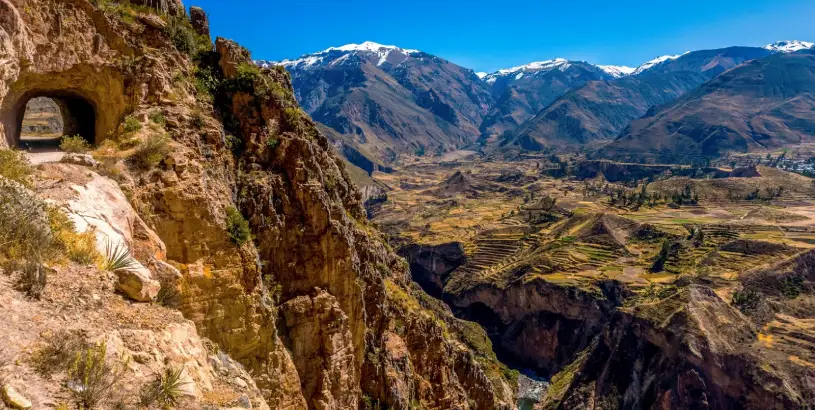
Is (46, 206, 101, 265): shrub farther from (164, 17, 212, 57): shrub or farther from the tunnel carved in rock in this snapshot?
(164, 17, 212, 57): shrub

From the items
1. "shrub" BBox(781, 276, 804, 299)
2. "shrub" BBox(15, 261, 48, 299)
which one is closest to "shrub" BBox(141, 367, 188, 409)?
"shrub" BBox(15, 261, 48, 299)

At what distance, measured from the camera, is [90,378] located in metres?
5.70

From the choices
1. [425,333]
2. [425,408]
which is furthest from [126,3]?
[425,408]

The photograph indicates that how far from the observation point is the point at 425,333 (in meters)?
29.1

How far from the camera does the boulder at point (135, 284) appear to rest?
26.5ft

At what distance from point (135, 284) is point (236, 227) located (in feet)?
19.4

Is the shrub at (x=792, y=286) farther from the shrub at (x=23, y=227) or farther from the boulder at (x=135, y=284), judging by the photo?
the shrub at (x=23, y=227)

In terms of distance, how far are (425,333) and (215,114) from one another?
752 inches

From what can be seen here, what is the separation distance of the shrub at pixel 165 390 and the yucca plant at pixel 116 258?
7.91ft

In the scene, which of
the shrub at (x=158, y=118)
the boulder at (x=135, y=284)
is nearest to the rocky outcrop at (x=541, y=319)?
the shrub at (x=158, y=118)

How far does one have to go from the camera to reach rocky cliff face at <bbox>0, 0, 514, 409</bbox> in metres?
13.0

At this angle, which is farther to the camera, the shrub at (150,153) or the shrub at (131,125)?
the shrub at (131,125)

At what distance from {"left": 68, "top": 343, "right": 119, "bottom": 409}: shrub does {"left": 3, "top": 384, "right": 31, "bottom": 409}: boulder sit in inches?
22.6

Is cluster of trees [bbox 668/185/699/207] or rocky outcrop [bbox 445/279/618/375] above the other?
cluster of trees [bbox 668/185/699/207]
